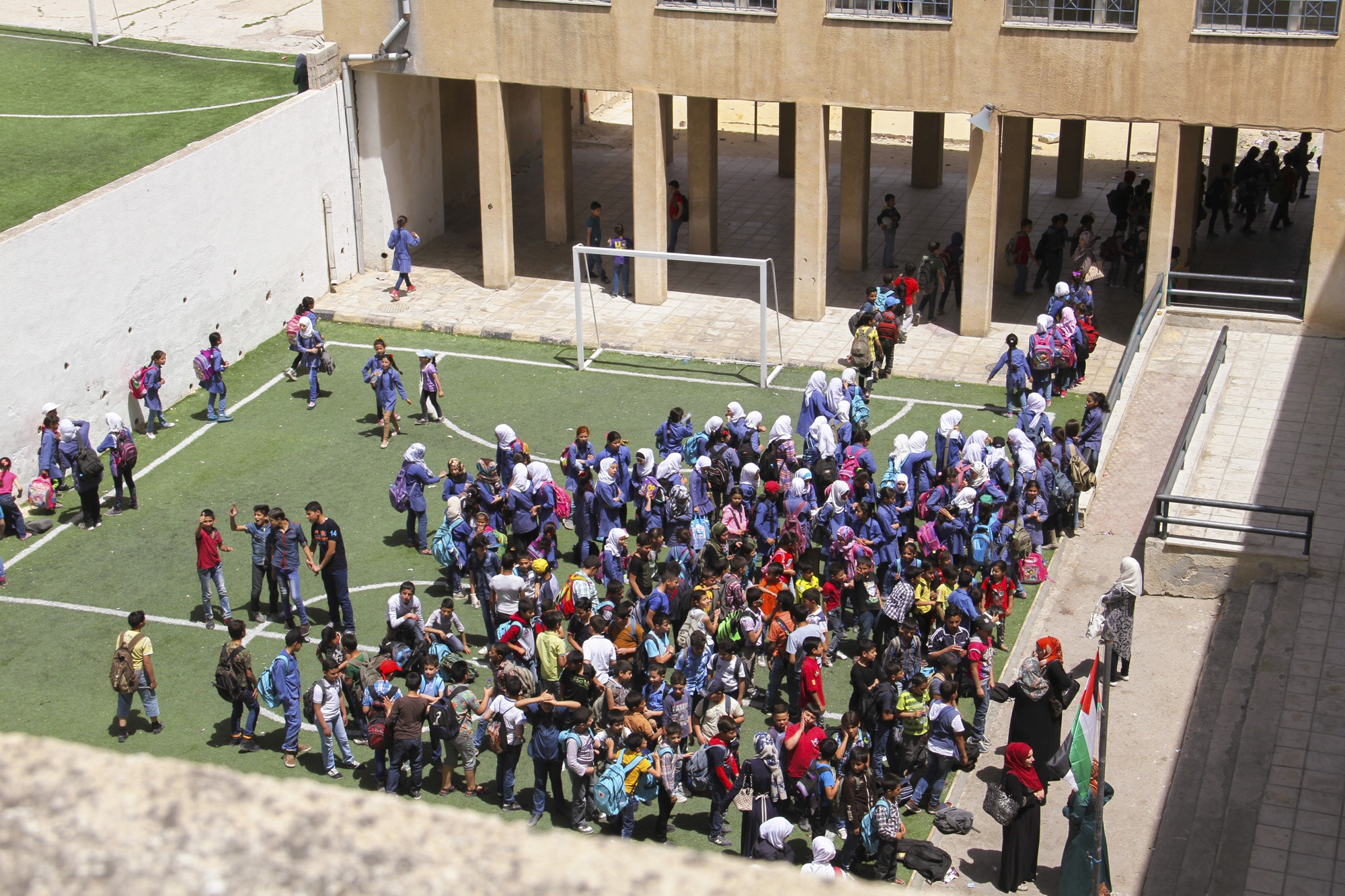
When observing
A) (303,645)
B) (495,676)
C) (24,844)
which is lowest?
(303,645)

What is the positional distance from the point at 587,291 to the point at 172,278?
298 inches

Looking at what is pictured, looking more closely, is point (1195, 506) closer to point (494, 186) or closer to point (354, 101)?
point (494, 186)

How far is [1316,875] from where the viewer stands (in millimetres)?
11891

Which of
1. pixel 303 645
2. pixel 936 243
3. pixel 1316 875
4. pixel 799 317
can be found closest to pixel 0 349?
pixel 303 645

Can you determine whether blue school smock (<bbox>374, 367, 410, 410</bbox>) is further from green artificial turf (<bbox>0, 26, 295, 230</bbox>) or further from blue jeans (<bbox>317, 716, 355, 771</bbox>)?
blue jeans (<bbox>317, 716, 355, 771</bbox>)

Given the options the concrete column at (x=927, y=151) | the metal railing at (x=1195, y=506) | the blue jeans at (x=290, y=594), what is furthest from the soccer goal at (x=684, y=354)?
the blue jeans at (x=290, y=594)

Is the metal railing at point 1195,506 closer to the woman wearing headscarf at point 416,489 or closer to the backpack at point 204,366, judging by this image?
the woman wearing headscarf at point 416,489

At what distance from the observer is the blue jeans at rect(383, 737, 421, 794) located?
13438 millimetres

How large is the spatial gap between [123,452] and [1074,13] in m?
15.0

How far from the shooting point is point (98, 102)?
2736 cm

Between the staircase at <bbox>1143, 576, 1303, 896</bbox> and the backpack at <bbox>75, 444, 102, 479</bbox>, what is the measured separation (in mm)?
12779

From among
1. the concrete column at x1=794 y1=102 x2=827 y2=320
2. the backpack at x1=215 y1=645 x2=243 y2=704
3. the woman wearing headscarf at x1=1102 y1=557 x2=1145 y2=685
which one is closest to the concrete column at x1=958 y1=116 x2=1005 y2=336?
the concrete column at x1=794 y1=102 x2=827 y2=320

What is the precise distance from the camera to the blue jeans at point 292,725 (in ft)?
46.6

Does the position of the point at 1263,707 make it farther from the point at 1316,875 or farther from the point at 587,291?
the point at 587,291
